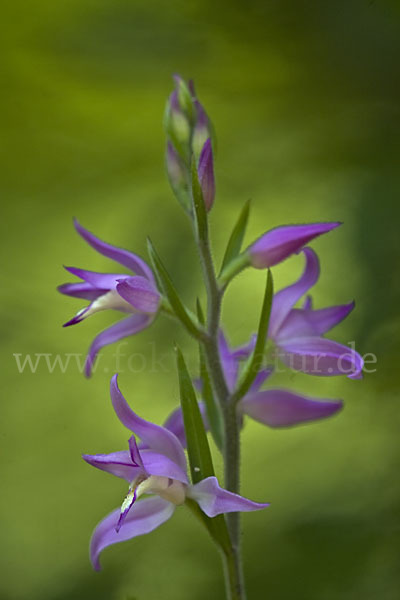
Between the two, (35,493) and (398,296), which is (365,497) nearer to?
(398,296)

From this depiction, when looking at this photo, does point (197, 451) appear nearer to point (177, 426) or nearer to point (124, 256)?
point (177, 426)

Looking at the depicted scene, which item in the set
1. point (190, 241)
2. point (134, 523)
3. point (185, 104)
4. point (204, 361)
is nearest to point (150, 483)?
point (134, 523)

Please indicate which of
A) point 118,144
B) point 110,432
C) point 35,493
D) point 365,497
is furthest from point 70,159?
point 365,497

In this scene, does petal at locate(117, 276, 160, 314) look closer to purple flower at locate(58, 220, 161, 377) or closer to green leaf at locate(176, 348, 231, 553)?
purple flower at locate(58, 220, 161, 377)

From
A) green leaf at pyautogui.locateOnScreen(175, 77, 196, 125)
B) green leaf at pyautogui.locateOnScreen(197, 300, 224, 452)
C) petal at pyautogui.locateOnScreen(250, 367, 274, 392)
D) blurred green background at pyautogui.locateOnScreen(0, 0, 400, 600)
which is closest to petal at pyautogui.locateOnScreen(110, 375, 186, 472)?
green leaf at pyautogui.locateOnScreen(197, 300, 224, 452)

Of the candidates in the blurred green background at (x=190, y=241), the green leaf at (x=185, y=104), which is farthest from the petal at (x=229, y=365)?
the blurred green background at (x=190, y=241)

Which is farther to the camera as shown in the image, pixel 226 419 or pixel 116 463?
pixel 226 419

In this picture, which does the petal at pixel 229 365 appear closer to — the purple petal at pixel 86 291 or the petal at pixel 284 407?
the petal at pixel 284 407

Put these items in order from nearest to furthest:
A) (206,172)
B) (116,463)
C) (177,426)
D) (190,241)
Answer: (116,463) → (206,172) → (177,426) → (190,241)
